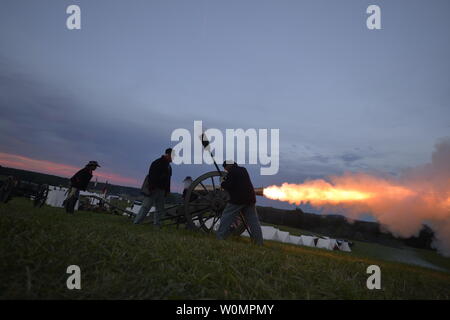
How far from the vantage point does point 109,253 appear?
2.79 metres

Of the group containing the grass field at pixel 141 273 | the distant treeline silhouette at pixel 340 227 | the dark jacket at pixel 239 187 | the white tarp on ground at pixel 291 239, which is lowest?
the distant treeline silhouette at pixel 340 227

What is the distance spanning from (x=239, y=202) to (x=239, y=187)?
1.12 ft

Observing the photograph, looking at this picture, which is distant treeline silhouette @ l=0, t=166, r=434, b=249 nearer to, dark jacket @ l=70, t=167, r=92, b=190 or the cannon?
dark jacket @ l=70, t=167, r=92, b=190

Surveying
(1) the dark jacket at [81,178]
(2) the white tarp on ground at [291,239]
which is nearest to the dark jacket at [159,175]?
(1) the dark jacket at [81,178]

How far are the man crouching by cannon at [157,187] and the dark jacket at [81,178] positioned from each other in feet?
9.61

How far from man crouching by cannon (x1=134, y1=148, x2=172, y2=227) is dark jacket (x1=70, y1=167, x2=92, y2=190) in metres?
2.93

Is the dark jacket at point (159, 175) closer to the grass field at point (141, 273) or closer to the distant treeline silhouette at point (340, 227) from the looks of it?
the grass field at point (141, 273)

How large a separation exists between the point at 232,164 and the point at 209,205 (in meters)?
1.39

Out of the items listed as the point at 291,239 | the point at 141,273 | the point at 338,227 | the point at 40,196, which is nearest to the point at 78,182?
the point at 40,196

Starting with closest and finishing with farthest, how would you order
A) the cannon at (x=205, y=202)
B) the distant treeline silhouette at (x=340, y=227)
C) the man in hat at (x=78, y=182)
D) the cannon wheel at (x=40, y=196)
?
the cannon at (x=205, y=202) → the man in hat at (x=78, y=182) → the cannon wheel at (x=40, y=196) → the distant treeline silhouette at (x=340, y=227)

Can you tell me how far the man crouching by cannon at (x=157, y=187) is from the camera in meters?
6.96
